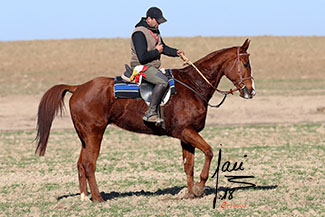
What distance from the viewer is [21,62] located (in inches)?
1955

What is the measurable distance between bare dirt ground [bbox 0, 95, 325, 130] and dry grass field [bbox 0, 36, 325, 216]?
0.13ft

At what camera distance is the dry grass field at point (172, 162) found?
9188 mm

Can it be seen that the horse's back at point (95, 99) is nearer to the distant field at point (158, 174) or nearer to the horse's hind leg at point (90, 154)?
the horse's hind leg at point (90, 154)

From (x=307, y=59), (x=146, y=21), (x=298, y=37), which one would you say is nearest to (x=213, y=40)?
(x=298, y=37)

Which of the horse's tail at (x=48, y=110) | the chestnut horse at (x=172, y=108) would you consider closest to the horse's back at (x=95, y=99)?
the chestnut horse at (x=172, y=108)

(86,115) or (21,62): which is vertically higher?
(86,115)

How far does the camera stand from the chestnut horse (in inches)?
383

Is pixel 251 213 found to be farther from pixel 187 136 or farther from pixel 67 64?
pixel 67 64

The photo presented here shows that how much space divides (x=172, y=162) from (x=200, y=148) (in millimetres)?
4391

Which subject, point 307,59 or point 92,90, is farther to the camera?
point 307,59

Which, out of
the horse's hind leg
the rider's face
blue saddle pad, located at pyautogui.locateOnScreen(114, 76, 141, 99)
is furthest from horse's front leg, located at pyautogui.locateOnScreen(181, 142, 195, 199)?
the rider's face

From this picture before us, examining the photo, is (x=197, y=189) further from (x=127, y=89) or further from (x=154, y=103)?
(x=127, y=89)

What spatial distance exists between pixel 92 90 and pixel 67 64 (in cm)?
3946

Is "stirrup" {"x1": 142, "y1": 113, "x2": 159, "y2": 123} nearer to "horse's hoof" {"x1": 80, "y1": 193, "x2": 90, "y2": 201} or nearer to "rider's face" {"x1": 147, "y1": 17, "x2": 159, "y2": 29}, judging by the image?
"rider's face" {"x1": 147, "y1": 17, "x2": 159, "y2": 29}
